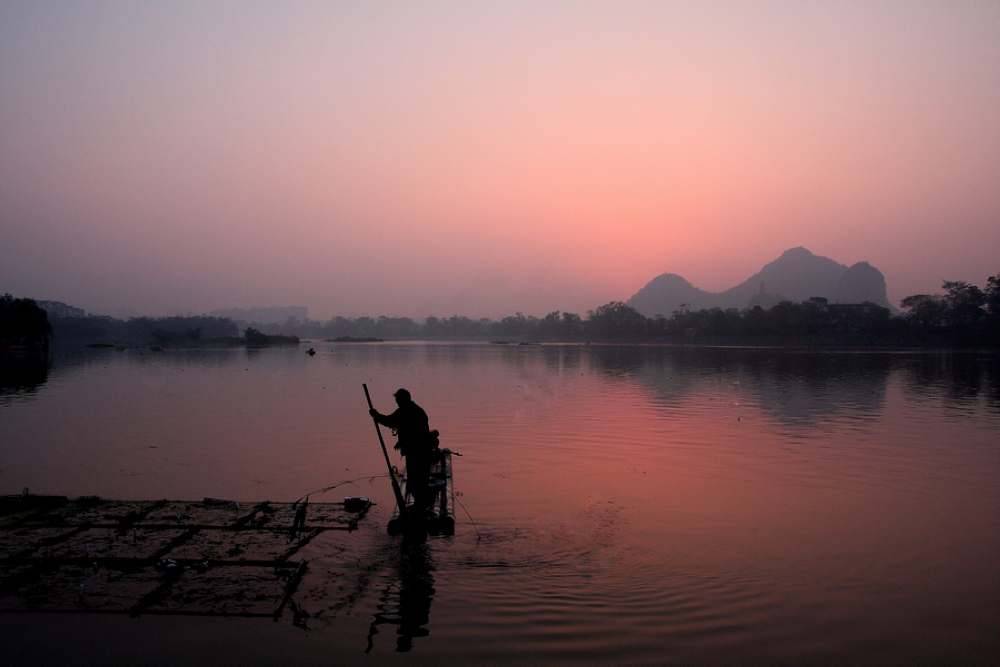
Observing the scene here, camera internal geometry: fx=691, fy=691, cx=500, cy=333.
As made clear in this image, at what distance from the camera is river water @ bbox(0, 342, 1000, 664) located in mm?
6789

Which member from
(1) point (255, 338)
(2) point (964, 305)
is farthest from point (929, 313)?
(1) point (255, 338)

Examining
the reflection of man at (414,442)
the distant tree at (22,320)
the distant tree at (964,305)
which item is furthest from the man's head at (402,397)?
the distant tree at (964,305)

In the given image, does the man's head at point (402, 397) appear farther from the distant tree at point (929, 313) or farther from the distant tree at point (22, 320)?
the distant tree at point (929, 313)

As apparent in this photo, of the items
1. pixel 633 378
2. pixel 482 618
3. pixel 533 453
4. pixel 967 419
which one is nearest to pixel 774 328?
pixel 633 378

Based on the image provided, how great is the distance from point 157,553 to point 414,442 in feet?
11.5

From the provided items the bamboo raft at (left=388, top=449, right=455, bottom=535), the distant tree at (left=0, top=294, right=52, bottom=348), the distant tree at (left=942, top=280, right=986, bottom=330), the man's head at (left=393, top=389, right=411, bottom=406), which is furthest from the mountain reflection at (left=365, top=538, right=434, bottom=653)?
the distant tree at (left=942, top=280, right=986, bottom=330)

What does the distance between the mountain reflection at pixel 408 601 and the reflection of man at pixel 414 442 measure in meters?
0.93

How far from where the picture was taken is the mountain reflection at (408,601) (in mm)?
6949

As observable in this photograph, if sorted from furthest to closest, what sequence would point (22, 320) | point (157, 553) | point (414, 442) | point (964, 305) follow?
point (964, 305), point (22, 320), point (414, 442), point (157, 553)

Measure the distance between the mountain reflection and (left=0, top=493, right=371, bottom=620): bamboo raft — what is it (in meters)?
1.05

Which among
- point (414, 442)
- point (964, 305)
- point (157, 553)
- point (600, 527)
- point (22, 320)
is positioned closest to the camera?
point (157, 553)

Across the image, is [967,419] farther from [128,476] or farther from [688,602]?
[128,476]

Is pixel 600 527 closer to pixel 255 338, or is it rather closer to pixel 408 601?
pixel 408 601

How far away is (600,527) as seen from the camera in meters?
10.6
